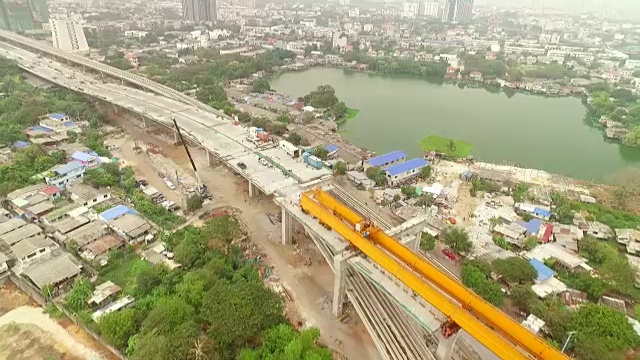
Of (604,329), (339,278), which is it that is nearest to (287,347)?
(339,278)

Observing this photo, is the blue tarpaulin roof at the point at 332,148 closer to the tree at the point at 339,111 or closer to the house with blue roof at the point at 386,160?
the house with blue roof at the point at 386,160

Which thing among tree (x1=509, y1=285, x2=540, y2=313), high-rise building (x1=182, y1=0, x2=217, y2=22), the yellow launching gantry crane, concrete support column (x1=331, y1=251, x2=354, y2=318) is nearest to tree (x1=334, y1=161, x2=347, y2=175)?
the yellow launching gantry crane

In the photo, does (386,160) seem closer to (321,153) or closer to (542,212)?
(321,153)

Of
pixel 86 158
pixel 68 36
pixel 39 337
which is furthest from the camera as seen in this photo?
pixel 68 36

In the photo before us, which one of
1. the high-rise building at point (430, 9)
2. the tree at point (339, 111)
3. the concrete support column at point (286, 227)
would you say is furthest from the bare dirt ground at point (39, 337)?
the high-rise building at point (430, 9)

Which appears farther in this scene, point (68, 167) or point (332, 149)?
point (332, 149)

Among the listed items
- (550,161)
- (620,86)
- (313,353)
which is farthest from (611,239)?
(620,86)

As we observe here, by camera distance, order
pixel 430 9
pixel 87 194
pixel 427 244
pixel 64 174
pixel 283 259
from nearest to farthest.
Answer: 1. pixel 283 259
2. pixel 427 244
3. pixel 87 194
4. pixel 64 174
5. pixel 430 9
